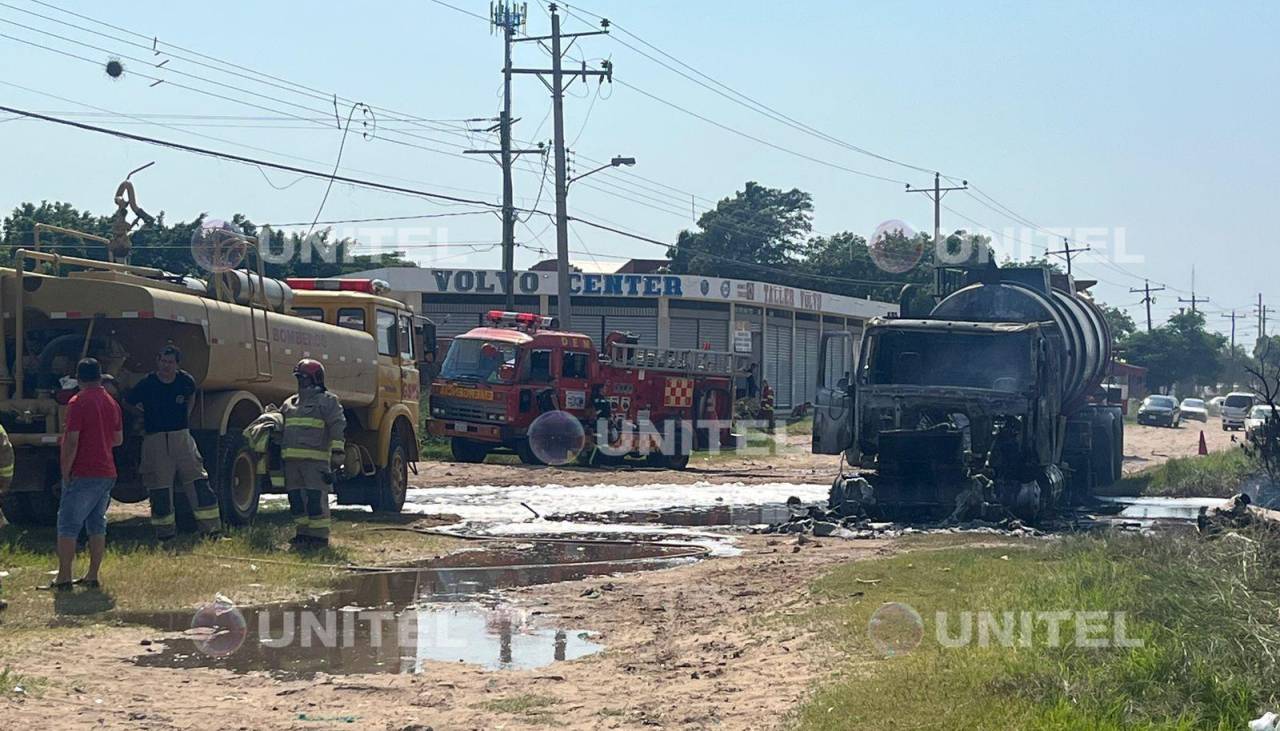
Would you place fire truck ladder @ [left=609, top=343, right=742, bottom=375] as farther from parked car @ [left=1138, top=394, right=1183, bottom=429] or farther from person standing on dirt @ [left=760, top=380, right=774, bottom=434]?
parked car @ [left=1138, top=394, right=1183, bottom=429]

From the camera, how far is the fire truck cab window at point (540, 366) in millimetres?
27672

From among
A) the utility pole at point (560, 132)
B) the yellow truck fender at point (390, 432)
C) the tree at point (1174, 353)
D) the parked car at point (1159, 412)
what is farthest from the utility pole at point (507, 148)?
the tree at point (1174, 353)

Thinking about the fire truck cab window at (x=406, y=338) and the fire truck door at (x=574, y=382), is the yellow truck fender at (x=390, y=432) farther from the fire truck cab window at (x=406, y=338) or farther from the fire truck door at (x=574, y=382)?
the fire truck door at (x=574, y=382)

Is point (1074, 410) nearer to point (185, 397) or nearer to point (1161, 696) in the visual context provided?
point (185, 397)

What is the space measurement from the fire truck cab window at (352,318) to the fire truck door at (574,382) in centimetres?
986

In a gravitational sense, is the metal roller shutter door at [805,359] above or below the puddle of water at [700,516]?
above

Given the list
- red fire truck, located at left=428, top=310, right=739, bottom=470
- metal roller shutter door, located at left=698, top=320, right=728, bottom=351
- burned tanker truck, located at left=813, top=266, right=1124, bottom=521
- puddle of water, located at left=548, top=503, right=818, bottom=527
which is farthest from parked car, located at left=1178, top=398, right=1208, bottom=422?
puddle of water, located at left=548, top=503, right=818, bottom=527

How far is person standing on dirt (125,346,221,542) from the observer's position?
12320 mm

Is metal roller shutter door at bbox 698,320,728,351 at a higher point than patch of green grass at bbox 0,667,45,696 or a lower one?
higher

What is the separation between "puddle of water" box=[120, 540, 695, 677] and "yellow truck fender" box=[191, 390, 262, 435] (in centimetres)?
283

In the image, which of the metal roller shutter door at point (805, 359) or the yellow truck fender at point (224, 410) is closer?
the yellow truck fender at point (224, 410)

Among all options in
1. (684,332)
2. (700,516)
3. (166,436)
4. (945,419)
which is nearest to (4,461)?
(166,436)

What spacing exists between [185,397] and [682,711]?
711 centimetres

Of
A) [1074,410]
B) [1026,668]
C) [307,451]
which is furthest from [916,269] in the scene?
[1026,668]
